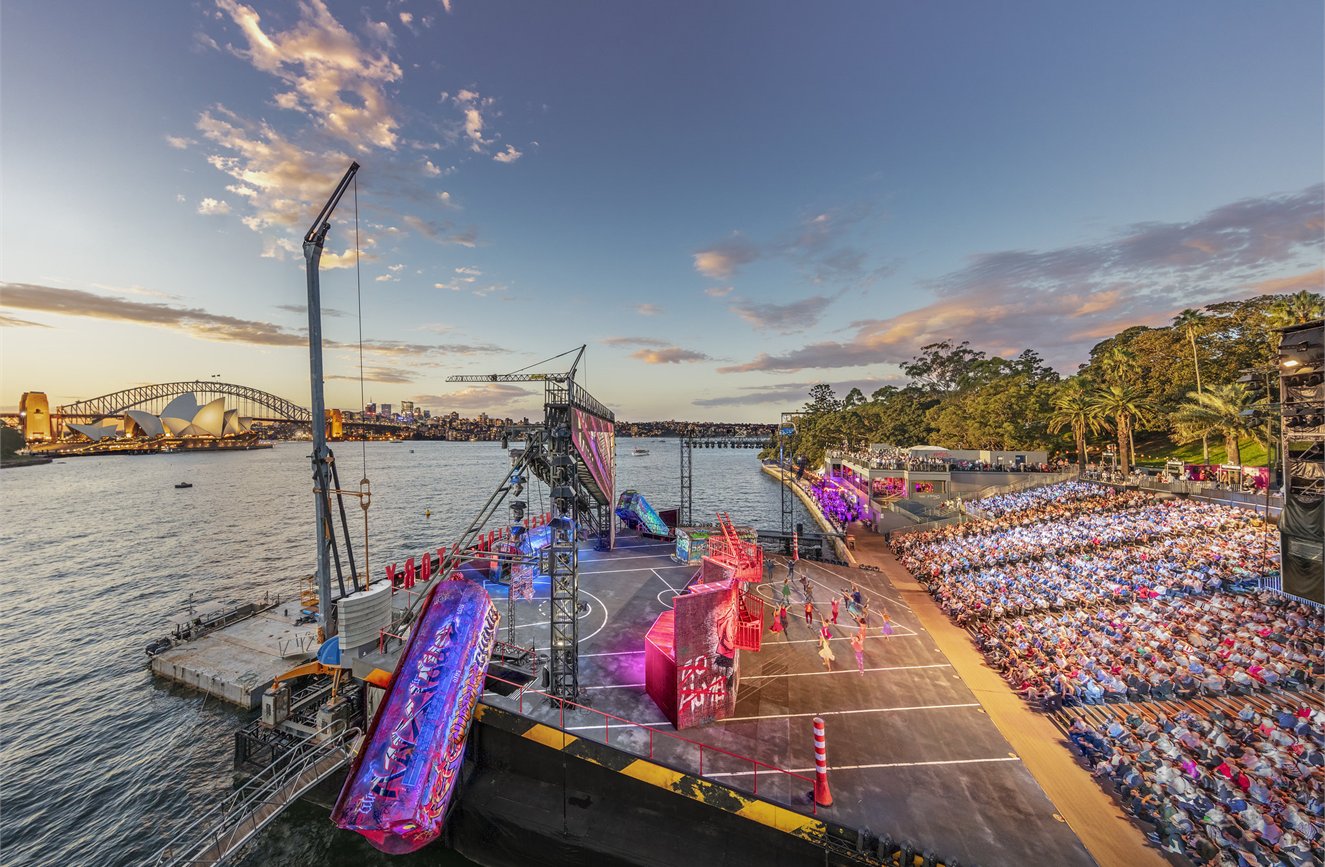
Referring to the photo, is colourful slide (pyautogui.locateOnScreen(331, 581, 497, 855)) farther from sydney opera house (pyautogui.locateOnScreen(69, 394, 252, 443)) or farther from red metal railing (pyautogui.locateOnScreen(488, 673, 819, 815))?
sydney opera house (pyautogui.locateOnScreen(69, 394, 252, 443))

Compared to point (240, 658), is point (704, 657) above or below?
above

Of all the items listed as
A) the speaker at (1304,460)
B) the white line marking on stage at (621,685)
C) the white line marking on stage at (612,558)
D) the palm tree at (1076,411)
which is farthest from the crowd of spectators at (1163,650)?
the palm tree at (1076,411)

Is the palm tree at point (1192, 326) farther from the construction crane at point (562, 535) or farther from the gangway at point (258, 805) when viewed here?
the gangway at point (258, 805)

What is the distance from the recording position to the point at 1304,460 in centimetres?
1318

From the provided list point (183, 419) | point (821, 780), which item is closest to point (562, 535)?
point (821, 780)

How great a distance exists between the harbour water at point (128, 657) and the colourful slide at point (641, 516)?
24355 mm

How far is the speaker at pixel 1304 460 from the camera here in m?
12.5

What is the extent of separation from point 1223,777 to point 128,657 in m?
47.7

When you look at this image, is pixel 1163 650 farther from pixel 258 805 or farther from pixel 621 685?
pixel 258 805

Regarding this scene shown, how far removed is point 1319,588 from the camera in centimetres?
1262

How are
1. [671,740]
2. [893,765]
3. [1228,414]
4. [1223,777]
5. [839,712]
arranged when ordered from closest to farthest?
[1223,777] → [893,765] → [671,740] → [839,712] → [1228,414]

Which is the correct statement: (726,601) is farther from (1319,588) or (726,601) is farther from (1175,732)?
(1319,588)

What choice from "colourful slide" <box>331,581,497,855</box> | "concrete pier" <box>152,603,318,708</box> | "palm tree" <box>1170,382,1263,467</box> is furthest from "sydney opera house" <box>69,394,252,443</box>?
"palm tree" <box>1170,382,1263,467</box>

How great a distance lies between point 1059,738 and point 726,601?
10.9m
